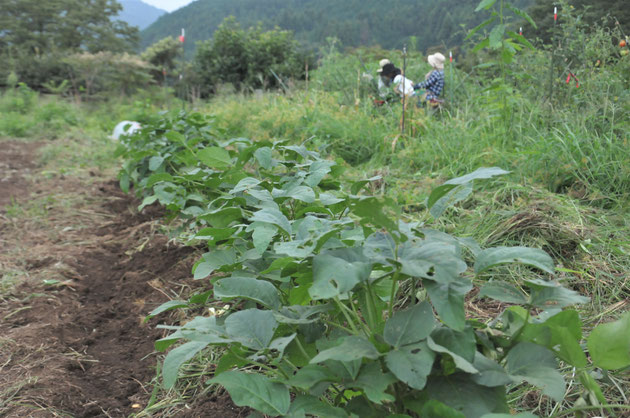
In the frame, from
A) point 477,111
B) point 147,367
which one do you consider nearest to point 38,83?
point 477,111

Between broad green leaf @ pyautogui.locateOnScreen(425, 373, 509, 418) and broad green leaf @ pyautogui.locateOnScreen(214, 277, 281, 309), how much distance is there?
38cm

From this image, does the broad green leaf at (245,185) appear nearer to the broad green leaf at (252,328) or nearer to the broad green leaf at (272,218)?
the broad green leaf at (272,218)

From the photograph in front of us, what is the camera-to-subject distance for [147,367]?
1730 millimetres

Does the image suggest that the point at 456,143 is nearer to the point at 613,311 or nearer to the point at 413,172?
the point at 413,172

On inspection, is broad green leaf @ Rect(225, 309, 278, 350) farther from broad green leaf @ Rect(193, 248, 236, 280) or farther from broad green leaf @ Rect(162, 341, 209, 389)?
broad green leaf @ Rect(193, 248, 236, 280)

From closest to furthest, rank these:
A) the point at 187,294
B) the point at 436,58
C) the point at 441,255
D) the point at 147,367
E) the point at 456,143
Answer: the point at 441,255, the point at 147,367, the point at 187,294, the point at 456,143, the point at 436,58

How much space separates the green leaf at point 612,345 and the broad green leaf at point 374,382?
353 mm

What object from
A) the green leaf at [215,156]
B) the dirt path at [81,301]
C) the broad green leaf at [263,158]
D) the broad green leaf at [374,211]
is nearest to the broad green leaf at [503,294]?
the broad green leaf at [374,211]

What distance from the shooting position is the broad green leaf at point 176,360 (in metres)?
0.91

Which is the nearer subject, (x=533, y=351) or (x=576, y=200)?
(x=533, y=351)

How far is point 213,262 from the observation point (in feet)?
4.17

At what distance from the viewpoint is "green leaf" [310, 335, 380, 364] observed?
767 mm

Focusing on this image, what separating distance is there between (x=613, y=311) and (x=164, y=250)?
7.07ft

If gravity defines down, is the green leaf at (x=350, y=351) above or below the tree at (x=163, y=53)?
below
